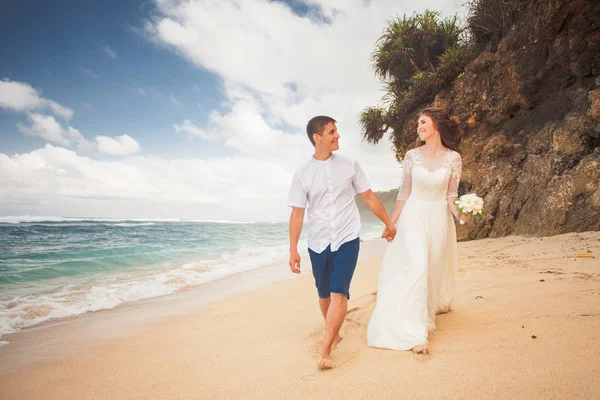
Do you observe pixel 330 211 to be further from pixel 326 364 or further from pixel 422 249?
pixel 326 364

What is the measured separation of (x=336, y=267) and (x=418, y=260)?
31.4 inches

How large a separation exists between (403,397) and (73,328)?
4.88m

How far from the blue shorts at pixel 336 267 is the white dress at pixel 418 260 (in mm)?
434

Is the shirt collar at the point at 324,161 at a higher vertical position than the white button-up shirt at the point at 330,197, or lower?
higher

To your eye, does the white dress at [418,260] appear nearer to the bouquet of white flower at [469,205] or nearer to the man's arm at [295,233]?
the bouquet of white flower at [469,205]

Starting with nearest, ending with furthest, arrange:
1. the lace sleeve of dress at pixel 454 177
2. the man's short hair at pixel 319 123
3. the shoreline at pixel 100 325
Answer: the man's short hair at pixel 319 123 < the lace sleeve of dress at pixel 454 177 < the shoreline at pixel 100 325

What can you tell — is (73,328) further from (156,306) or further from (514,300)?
(514,300)

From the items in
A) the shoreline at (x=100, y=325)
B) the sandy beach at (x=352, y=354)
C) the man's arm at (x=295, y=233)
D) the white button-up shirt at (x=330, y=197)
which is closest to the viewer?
the sandy beach at (x=352, y=354)

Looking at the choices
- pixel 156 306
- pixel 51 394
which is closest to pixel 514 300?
pixel 51 394

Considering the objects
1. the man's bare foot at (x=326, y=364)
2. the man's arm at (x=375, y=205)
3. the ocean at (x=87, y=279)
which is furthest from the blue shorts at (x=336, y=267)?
the ocean at (x=87, y=279)

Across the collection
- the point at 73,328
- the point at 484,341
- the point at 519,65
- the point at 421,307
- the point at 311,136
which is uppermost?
the point at 519,65

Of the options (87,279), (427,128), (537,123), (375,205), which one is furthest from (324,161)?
(87,279)

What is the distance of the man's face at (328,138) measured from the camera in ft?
10.5

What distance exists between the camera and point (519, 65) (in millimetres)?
9203
